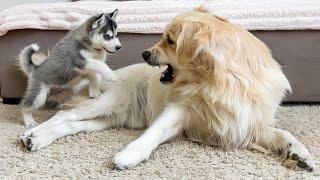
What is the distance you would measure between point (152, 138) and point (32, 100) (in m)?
0.60

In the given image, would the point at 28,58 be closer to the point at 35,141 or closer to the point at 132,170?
the point at 35,141

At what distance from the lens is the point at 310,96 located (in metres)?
1.98

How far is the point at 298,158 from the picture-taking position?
4.35ft

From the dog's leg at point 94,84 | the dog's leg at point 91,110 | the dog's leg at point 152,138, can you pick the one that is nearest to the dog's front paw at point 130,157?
the dog's leg at point 152,138

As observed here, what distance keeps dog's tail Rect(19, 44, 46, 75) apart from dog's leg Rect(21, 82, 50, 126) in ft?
0.33

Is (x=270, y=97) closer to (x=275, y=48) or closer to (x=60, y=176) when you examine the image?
(x=275, y=48)

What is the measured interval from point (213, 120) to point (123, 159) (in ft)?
1.18

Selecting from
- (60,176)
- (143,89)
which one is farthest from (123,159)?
(143,89)

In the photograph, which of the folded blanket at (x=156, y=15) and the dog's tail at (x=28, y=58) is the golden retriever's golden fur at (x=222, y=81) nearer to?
the folded blanket at (x=156, y=15)

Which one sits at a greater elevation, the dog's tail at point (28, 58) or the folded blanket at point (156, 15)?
the folded blanket at point (156, 15)

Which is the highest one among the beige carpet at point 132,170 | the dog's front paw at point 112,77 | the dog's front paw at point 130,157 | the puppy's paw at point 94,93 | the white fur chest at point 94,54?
the white fur chest at point 94,54

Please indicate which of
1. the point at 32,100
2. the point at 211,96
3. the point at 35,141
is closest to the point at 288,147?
the point at 211,96

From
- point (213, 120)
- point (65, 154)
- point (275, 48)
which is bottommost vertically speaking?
point (65, 154)

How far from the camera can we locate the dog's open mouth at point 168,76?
1.54 meters
